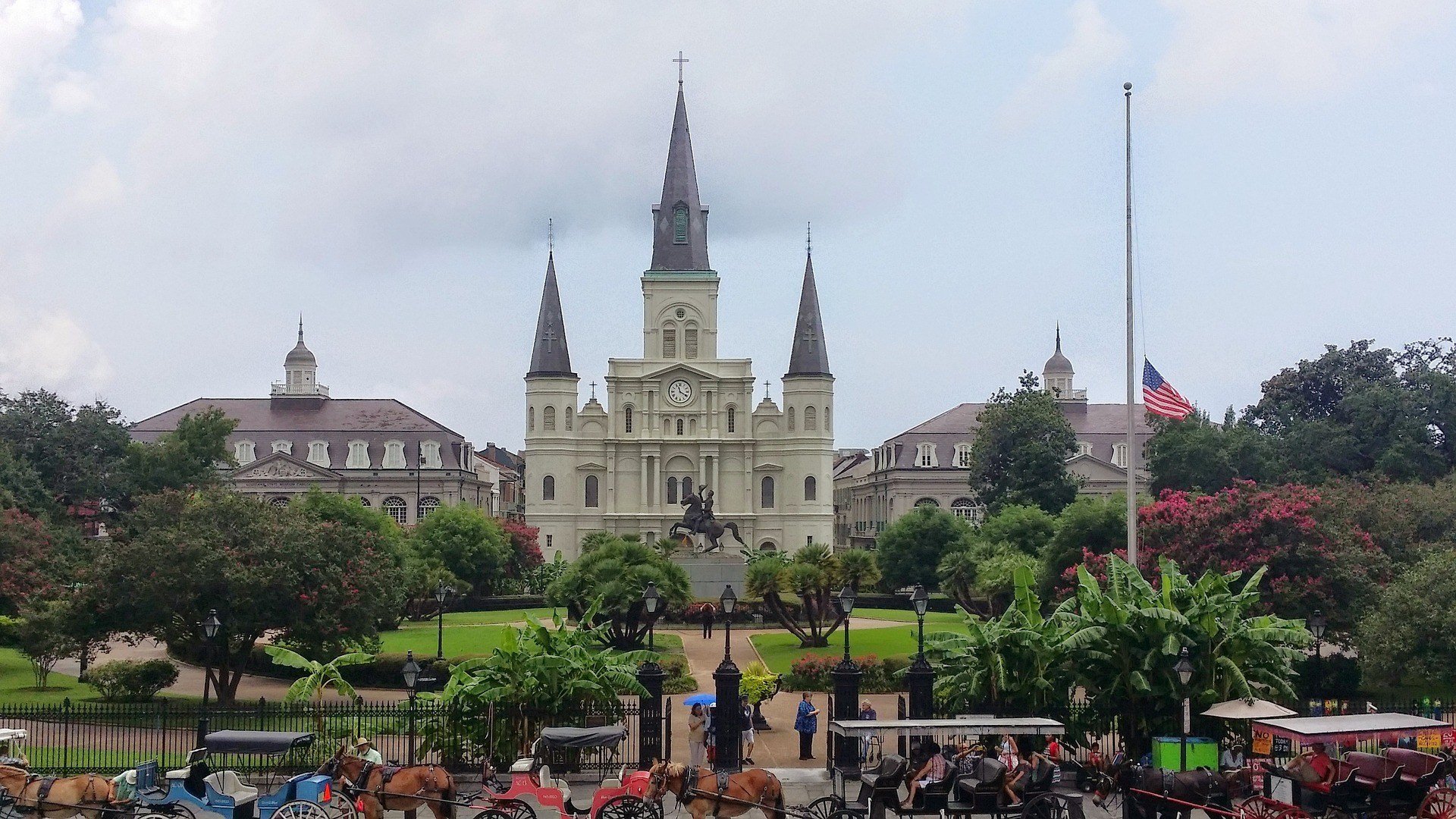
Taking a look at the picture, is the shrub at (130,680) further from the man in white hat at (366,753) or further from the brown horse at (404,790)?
the brown horse at (404,790)

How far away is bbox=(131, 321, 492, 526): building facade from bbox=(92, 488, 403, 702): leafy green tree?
6654cm

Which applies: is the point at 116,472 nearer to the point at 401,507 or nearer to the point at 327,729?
the point at 401,507

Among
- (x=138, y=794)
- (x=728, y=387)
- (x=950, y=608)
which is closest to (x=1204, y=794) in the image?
(x=138, y=794)

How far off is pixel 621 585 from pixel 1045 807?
2668 centimetres

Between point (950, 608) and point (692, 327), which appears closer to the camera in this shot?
point (950, 608)

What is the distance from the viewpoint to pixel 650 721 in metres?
25.6

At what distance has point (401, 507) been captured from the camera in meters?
106

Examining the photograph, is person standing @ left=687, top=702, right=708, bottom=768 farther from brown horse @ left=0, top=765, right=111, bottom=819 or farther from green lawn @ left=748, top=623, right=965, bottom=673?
green lawn @ left=748, top=623, right=965, bottom=673

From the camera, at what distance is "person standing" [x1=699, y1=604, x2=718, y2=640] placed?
51.4m

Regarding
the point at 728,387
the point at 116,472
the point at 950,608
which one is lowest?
the point at 950,608

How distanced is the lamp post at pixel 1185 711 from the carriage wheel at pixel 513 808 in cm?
897

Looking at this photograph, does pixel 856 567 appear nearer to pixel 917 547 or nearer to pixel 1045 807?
pixel 917 547

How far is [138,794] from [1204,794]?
13077 millimetres

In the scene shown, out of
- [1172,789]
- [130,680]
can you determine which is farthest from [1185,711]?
[130,680]
